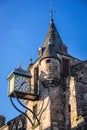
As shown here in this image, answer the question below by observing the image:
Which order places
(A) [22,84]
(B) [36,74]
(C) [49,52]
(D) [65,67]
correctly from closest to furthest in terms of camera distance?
1. (A) [22,84]
2. (C) [49,52]
3. (D) [65,67]
4. (B) [36,74]

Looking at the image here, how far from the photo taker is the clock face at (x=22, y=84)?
32.0 meters

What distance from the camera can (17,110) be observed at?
103ft

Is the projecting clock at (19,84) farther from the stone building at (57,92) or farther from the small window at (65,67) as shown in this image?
the small window at (65,67)

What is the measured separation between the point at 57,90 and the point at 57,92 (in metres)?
0.16

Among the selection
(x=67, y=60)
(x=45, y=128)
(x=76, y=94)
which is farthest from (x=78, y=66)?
(x=45, y=128)

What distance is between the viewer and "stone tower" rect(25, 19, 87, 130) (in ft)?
101

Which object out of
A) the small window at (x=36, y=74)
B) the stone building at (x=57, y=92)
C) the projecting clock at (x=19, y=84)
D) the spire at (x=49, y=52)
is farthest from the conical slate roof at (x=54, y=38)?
the projecting clock at (x=19, y=84)

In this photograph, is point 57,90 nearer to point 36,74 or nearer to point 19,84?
point 19,84

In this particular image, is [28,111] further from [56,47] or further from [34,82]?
[56,47]

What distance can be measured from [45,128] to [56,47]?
27.3 feet

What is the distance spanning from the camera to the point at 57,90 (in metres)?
32.4

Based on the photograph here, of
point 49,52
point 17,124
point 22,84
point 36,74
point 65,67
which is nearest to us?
point 22,84

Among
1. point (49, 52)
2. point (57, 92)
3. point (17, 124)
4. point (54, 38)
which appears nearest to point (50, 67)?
point (49, 52)

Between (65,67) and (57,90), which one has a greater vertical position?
(65,67)
